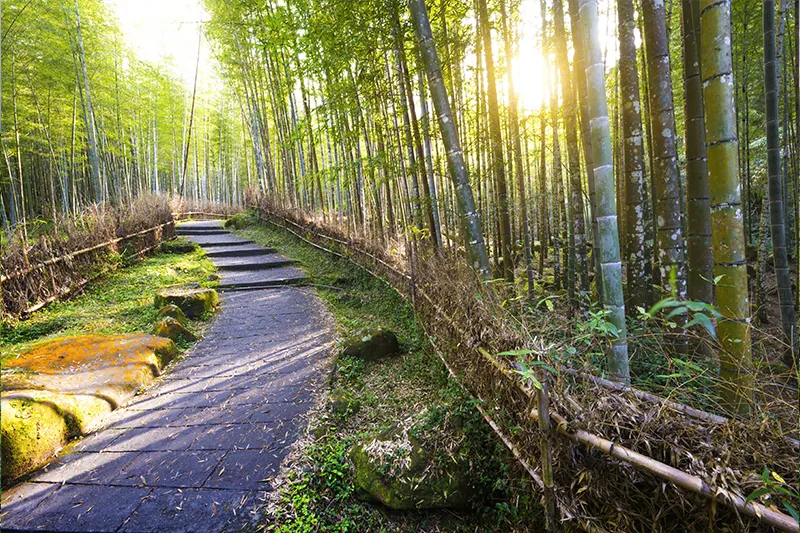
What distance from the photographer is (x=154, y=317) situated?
5090 millimetres

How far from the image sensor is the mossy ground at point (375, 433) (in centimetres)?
209

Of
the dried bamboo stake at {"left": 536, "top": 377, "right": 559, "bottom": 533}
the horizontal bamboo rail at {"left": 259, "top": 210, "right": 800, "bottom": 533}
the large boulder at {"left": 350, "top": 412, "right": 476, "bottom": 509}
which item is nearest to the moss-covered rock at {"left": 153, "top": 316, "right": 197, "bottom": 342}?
the large boulder at {"left": 350, "top": 412, "right": 476, "bottom": 509}

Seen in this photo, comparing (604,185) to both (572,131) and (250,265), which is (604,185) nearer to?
(572,131)

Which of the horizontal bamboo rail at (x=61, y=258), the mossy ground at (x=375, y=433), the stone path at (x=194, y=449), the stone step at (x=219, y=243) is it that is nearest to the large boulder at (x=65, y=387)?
the stone path at (x=194, y=449)

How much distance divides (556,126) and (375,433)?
4.29m

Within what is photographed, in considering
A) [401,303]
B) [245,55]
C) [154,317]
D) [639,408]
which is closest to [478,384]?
[639,408]

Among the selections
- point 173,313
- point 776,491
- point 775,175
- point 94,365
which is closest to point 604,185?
point 776,491

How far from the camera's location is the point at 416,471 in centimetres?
224

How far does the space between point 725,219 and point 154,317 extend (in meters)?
5.82

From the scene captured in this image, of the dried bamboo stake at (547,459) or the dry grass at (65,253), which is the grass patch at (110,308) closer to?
the dry grass at (65,253)

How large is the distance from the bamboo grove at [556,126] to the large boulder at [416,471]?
106 cm

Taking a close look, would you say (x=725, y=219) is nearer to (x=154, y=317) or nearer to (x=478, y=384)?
(x=478, y=384)

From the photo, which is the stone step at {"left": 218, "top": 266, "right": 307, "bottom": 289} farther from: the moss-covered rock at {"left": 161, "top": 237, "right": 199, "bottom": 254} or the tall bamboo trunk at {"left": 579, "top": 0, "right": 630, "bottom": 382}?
the tall bamboo trunk at {"left": 579, "top": 0, "right": 630, "bottom": 382}

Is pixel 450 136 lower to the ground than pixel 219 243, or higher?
higher
